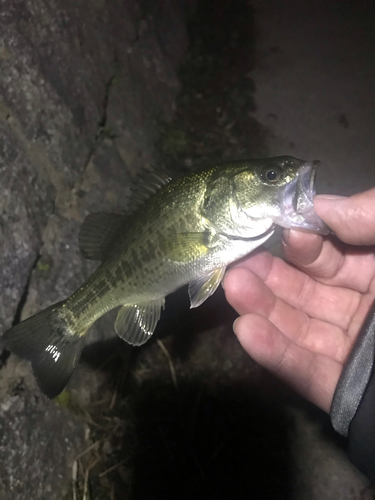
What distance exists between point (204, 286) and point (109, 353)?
1315mm

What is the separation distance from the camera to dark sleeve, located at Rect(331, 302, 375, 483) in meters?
1.71

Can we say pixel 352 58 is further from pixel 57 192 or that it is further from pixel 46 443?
Answer: pixel 46 443

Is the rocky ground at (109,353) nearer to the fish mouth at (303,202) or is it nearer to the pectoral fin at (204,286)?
the pectoral fin at (204,286)

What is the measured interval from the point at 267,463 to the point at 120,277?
2097 mm

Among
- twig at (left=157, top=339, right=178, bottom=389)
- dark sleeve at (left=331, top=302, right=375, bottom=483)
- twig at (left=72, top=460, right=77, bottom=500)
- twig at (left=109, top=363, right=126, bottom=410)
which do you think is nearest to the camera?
dark sleeve at (left=331, top=302, right=375, bottom=483)

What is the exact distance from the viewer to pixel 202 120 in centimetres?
453

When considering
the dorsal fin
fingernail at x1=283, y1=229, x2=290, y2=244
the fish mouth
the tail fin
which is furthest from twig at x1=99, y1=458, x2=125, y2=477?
the fish mouth

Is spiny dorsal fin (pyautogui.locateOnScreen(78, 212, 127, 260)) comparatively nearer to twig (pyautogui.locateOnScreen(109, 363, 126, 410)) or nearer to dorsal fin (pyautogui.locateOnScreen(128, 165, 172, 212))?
dorsal fin (pyautogui.locateOnScreen(128, 165, 172, 212))

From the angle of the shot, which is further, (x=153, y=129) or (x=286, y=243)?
(x=153, y=129)

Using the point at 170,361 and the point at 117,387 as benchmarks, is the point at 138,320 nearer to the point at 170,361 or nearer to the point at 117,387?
the point at 117,387

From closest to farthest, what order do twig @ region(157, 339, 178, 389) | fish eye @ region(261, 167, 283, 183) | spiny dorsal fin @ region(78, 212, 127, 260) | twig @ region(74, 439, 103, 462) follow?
fish eye @ region(261, 167, 283, 183) < spiny dorsal fin @ region(78, 212, 127, 260) < twig @ region(74, 439, 103, 462) < twig @ region(157, 339, 178, 389)

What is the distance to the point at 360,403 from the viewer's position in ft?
5.85

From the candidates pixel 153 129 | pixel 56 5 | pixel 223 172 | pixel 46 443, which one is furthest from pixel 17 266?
pixel 153 129

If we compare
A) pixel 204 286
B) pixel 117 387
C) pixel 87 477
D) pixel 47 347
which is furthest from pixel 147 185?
pixel 87 477
